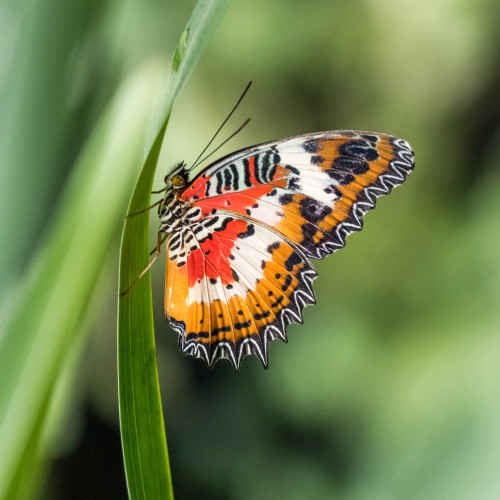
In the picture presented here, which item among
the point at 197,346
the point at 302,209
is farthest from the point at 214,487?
the point at 302,209

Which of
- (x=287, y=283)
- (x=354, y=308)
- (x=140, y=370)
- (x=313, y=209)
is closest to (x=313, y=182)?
(x=313, y=209)

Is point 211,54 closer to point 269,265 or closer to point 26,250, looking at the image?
point 269,265

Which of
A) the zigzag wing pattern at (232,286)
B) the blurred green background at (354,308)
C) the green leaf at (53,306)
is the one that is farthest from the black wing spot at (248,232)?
the blurred green background at (354,308)

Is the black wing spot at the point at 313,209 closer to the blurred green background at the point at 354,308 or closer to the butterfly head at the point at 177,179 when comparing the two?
the butterfly head at the point at 177,179

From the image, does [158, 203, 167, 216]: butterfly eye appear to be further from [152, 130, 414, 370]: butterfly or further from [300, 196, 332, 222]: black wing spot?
[300, 196, 332, 222]: black wing spot

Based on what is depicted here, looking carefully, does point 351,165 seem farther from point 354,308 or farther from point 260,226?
point 354,308

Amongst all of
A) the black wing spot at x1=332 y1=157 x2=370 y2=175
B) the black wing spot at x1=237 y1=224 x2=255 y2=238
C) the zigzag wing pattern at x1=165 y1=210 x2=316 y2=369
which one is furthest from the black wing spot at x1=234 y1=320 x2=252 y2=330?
the black wing spot at x1=332 y1=157 x2=370 y2=175
